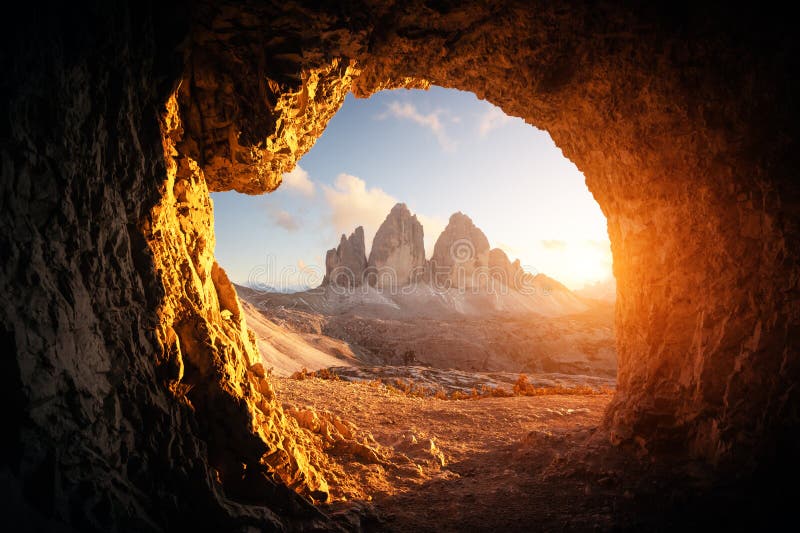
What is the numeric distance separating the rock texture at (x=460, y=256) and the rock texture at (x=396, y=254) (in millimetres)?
4750

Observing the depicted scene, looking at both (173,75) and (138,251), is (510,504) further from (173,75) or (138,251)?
(173,75)

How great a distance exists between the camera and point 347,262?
96.1 m

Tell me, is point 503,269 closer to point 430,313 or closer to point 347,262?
point 430,313

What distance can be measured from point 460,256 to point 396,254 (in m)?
18.4

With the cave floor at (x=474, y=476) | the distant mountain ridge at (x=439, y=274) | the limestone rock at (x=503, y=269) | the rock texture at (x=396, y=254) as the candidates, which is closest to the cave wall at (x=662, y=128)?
the cave floor at (x=474, y=476)

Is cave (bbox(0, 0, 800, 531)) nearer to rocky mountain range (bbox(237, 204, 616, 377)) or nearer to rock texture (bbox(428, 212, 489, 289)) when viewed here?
rocky mountain range (bbox(237, 204, 616, 377))

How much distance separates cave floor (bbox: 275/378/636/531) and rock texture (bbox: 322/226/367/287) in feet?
274

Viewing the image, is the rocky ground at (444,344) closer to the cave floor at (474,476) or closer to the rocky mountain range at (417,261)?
the cave floor at (474,476)

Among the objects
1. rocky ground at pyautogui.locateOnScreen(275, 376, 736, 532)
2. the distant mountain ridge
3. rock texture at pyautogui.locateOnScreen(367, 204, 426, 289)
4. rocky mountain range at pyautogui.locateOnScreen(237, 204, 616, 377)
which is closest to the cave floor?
rocky ground at pyautogui.locateOnScreen(275, 376, 736, 532)

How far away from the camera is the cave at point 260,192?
2.66m

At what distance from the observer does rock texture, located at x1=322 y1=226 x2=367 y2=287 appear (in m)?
93.6

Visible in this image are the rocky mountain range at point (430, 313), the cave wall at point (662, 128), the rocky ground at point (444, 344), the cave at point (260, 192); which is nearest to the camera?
the cave at point (260, 192)

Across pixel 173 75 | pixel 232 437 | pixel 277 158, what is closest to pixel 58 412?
pixel 232 437

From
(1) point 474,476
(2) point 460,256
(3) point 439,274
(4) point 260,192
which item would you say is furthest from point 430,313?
(4) point 260,192
